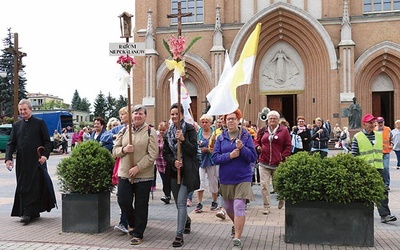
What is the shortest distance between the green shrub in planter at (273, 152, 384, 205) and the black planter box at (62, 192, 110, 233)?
9.79 feet

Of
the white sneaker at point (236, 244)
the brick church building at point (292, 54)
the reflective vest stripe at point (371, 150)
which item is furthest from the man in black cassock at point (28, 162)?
the brick church building at point (292, 54)

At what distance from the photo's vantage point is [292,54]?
33250 millimetres

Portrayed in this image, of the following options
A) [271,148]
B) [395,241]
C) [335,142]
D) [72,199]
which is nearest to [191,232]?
[72,199]

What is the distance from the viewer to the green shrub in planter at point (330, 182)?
21.1ft

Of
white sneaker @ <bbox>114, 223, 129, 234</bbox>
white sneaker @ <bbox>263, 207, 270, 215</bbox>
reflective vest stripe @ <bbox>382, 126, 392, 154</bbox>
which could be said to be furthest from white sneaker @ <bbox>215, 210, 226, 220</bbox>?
reflective vest stripe @ <bbox>382, 126, 392, 154</bbox>

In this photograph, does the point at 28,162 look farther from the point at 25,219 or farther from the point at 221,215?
the point at 221,215

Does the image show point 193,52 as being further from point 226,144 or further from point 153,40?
point 226,144

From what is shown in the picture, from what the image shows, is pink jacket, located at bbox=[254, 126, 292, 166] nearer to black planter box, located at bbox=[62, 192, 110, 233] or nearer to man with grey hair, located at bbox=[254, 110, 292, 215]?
man with grey hair, located at bbox=[254, 110, 292, 215]

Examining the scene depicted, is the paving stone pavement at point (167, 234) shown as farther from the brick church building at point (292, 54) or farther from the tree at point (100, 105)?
the tree at point (100, 105)

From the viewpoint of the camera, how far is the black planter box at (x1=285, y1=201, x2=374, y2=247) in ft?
21.2

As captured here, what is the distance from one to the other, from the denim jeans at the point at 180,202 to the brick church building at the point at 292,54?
24.8 meters

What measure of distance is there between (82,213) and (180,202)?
5.96 feet

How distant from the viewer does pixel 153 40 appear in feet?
107

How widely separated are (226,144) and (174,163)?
0.86 m
